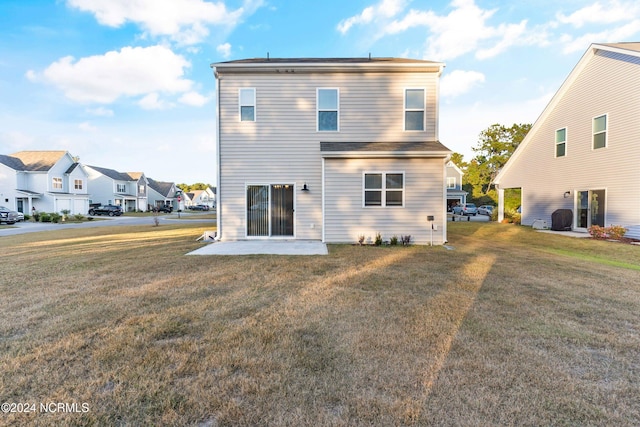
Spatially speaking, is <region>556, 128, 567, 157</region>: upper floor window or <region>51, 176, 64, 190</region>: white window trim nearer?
<region>556, 128, 567, 157</region>: upper floor window

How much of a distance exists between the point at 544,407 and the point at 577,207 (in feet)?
51.8

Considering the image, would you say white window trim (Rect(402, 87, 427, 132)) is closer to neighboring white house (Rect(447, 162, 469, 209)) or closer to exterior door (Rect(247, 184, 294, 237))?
exterior door (Rect(247, 184, 294, 237))

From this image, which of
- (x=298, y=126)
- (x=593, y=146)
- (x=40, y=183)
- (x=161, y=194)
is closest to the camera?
(x=298, y=126)

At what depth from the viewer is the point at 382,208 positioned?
955cm

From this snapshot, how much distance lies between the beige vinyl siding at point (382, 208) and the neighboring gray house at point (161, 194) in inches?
2142

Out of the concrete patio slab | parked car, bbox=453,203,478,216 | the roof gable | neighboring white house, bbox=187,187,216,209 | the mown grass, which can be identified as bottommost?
the mown grass

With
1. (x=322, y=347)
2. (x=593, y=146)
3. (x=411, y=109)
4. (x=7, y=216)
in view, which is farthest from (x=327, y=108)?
(x=7, y=216)

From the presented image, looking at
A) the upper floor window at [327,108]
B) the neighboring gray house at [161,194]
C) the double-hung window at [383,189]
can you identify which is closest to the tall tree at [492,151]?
the double-hung window at [383,189]

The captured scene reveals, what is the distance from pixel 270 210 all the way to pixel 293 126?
3250mm

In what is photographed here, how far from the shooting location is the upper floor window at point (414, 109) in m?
10.1

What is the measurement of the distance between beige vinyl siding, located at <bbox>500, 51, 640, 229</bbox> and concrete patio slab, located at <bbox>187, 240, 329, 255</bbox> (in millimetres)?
12259

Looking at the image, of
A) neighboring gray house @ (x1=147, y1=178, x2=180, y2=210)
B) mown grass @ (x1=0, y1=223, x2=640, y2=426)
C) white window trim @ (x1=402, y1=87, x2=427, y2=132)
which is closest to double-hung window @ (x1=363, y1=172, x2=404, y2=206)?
white window trim @ (x1=402, y1=87, x2=427, y2=132)

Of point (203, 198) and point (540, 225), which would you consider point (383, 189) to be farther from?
point (203, 198)

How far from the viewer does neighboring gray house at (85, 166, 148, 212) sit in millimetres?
42688
